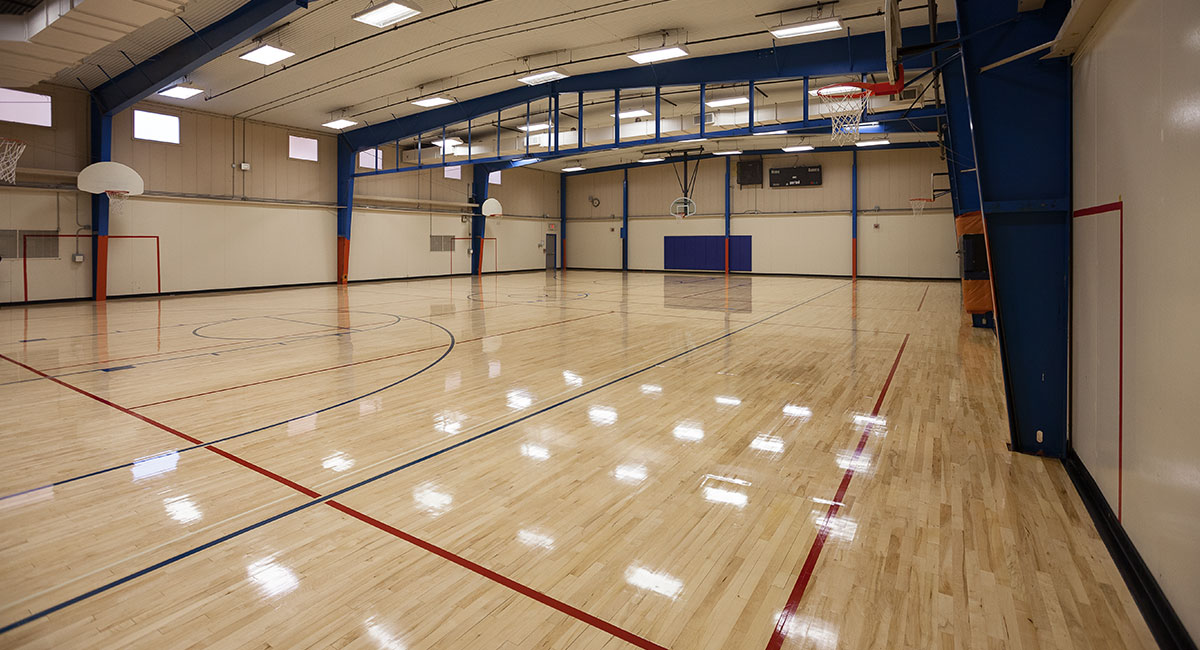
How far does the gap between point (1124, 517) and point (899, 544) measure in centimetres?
115

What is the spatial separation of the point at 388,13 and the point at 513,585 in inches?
401

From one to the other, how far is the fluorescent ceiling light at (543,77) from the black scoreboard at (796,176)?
46.5 feet

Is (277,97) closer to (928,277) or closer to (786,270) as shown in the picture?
(786,270)

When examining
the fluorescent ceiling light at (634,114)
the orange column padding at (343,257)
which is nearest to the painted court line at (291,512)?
the fluorescent ceiling light at (634,114)

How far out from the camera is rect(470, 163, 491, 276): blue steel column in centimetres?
2686

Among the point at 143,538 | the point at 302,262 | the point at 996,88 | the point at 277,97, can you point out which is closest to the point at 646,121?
the point at 277,97

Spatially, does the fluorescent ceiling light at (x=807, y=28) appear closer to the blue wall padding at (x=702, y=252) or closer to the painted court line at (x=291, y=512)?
the painted court line at (x=291, y=512)

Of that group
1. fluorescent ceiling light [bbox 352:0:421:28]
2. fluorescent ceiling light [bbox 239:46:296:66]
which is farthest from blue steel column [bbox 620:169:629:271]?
fluorescent ceiling light [bbox 352:0:421:28]

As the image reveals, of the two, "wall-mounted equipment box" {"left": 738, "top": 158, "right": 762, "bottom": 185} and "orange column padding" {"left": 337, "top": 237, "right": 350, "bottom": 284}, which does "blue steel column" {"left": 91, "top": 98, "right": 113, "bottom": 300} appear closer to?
"orange column padding" {"left": 337, "top": 237, "right": 350, "bottom": 284}

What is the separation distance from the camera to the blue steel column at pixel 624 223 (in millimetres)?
31109

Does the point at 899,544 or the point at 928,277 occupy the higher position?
the point at 928,277

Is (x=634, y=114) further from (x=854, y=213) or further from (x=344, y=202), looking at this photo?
(x=854, y=213)

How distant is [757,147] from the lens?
80.6 ft

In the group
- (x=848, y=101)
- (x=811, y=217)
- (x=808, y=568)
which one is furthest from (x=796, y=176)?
(x=808, y=568)
